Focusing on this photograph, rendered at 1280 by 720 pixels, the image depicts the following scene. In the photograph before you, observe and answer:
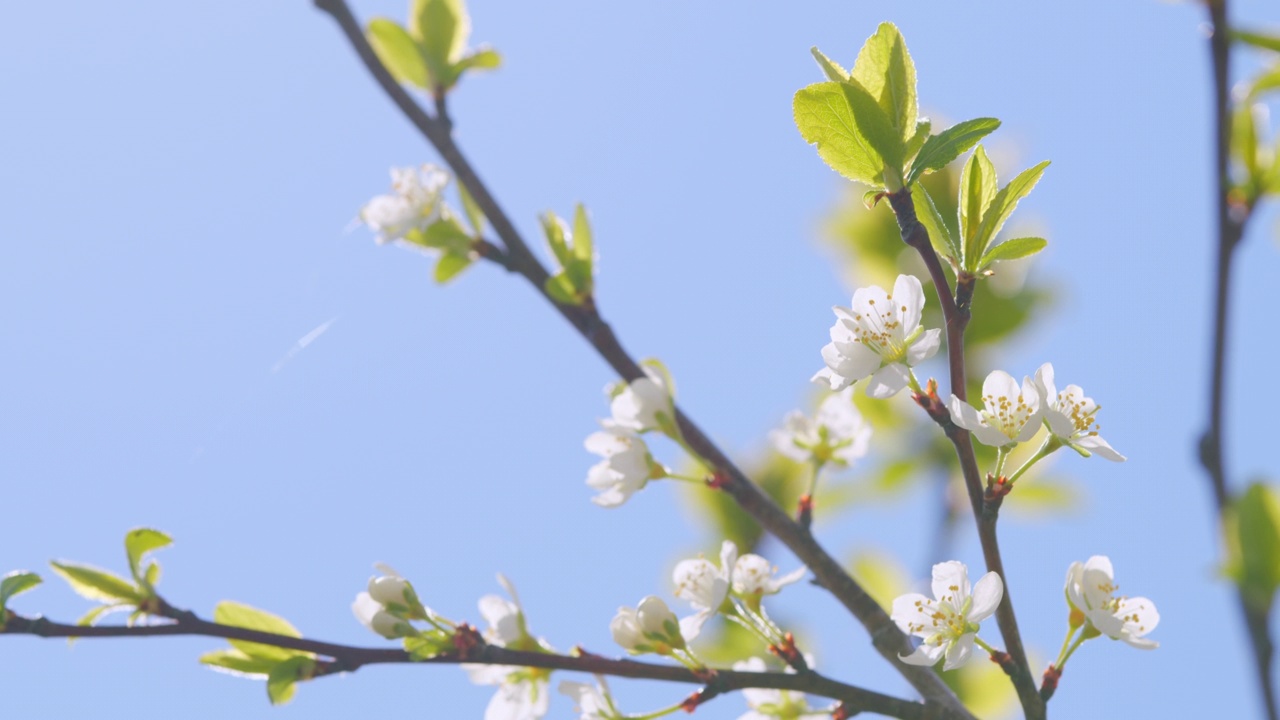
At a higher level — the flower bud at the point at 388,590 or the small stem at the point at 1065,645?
the flower bud at the point at 388,590

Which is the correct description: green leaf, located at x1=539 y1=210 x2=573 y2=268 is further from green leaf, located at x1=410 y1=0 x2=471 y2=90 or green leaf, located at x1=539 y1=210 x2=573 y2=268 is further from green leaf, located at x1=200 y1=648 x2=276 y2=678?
green leaf, located at x1=200 y1=648 x2=276 y2=678

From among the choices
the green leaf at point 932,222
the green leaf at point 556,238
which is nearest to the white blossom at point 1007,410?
the green leaf at point 932,222

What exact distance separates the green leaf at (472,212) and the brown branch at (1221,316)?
2.67ft

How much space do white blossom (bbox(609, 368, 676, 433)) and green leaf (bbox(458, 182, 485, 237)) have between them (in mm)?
319

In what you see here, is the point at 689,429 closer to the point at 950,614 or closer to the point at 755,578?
the point at 755,578

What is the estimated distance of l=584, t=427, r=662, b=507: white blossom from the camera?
1232 millimetres

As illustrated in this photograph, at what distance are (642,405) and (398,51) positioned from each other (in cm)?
56

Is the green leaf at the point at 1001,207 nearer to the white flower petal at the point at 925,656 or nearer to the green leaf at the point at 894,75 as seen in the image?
the green leaf at the point at 894,75

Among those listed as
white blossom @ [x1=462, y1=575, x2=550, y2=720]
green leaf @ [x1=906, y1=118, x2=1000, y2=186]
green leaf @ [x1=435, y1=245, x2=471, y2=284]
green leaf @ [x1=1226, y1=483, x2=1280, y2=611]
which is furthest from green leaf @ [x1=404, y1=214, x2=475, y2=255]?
green leaf @ [x1=1226, y1=483, x2=1280, y2=611]

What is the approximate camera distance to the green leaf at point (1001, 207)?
921 millimetres

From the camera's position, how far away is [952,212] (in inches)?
73.1

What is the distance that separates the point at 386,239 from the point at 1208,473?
99cm

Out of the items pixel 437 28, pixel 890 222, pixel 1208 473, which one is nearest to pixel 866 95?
Answer: pixel 1208 473

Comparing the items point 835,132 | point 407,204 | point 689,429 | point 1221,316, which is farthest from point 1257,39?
point 407,204
